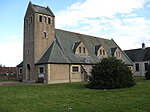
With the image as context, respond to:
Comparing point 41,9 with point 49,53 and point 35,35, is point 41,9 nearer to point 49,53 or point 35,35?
point 35,35

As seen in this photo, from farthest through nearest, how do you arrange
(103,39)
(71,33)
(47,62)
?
(103,39), (71,33), (47,62)

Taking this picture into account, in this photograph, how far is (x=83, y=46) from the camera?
1703 inches

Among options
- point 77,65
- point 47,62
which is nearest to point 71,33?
point 77,65

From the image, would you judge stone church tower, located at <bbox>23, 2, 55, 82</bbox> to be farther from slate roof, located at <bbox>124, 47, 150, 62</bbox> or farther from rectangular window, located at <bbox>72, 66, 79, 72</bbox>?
slate roof, located at <bbox>124, 47, 150, 62</bbox>

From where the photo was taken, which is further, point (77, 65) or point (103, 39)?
point (103, 39)

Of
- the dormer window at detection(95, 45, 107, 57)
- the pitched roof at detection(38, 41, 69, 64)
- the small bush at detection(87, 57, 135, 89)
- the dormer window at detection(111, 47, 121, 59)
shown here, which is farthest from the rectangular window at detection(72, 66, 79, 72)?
the small bush at detection(87, 57, 135, 89)

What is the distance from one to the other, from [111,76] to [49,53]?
53.9 ft

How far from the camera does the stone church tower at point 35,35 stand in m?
39.2

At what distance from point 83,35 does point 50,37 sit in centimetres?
1094

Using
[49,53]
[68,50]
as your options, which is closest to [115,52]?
[68,50]

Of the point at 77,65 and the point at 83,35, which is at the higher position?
the point at 83,35

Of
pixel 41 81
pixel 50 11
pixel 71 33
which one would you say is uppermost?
pixel 50 11

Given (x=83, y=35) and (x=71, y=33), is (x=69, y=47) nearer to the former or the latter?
(x=71, y=33)

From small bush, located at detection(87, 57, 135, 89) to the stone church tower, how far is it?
16644mm
